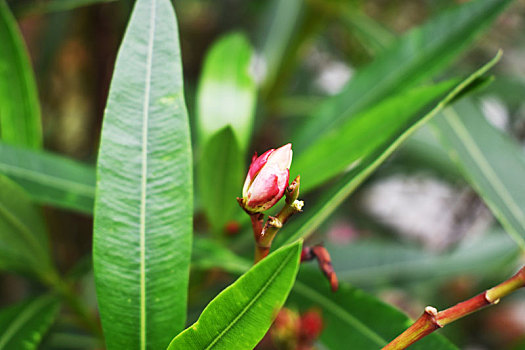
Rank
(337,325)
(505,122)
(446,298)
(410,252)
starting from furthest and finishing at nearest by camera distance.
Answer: (505,122)
(446,298)
(410,252)
(337,325)

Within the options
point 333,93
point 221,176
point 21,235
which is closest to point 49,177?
point 21,235

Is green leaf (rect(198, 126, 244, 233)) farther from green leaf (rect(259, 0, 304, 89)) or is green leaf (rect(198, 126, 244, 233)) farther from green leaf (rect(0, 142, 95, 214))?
green leaf (rect(259, 0, 304, 89))

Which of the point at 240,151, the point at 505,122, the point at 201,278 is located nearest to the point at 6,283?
the point at 201,278

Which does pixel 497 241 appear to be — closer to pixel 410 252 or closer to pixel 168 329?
pixel 410 252

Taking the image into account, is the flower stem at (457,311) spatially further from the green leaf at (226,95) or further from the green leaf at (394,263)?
the green leaf at (394,263)

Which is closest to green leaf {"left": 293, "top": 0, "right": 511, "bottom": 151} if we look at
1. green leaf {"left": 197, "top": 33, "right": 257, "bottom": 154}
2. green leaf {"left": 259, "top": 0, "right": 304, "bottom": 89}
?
green leaf {"left": 197, "top": 33, "right": 257, "bottom": 154}

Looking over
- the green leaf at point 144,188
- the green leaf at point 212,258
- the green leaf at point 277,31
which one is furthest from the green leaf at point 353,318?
the green leaf at point 277,31

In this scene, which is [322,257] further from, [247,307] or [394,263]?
[394,263]
